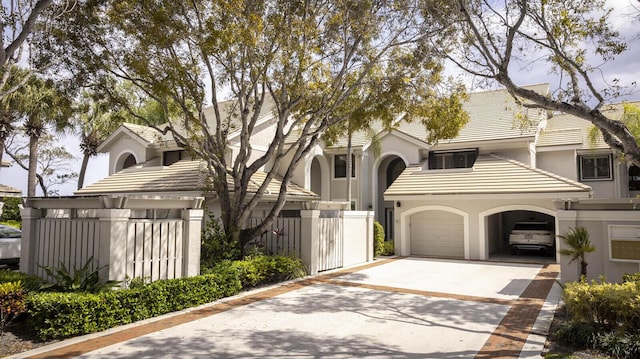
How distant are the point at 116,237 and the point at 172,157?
14546mm

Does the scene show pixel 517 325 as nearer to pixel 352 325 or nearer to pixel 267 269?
pixel 352 325

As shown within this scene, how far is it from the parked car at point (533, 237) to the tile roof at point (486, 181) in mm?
2794

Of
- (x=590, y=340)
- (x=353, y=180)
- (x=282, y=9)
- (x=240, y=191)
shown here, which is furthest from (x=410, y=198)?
(x=590, y=340)

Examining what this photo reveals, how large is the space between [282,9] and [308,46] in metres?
1.26

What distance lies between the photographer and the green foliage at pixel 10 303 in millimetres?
7570

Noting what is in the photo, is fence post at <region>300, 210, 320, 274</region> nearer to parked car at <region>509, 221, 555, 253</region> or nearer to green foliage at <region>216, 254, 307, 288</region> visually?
green foliage at <region>216, 254, 307, 288</region>

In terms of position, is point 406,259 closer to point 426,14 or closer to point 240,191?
point 240,191

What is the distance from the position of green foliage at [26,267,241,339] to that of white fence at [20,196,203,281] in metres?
0.61

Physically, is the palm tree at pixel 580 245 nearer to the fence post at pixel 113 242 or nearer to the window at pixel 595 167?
the fence post at pixel 113 242

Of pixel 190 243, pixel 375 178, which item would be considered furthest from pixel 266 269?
pixel 375 178

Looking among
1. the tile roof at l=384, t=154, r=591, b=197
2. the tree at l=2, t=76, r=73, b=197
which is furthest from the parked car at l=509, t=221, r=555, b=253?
the tree at l=2, t=76, r=73, b=197

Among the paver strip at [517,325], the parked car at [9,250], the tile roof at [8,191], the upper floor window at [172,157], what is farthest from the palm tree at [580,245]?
the tile roof at [8,191]

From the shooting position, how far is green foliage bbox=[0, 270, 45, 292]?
9.23 meters

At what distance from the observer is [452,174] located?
21.2 m
